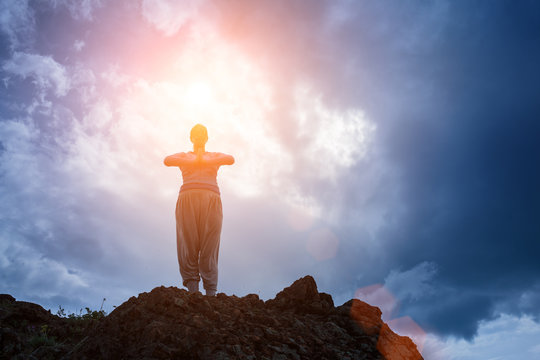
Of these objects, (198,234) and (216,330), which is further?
(198,234)

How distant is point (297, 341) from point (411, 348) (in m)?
2.61

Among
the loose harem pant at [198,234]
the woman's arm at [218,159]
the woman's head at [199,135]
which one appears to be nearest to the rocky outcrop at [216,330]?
the loose harem pant at [198,234]

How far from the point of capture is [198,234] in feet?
34.9

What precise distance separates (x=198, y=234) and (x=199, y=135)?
8.51ft

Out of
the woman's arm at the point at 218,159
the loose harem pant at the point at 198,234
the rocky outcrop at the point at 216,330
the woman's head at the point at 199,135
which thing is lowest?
the rocky outcrop at the point at 216,330

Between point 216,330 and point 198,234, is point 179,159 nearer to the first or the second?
point 198,234

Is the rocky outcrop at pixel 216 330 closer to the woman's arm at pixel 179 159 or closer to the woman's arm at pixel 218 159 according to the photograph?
the woman's arm at pixel 218 159

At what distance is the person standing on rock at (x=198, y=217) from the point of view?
33.8 ft

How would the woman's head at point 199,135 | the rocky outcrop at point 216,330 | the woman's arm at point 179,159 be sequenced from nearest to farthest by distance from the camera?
the rocky outcrop at point 216,330, the woman's arm at point 179,159, the woman's head at point 199,135

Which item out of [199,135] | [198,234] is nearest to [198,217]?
[198,234]

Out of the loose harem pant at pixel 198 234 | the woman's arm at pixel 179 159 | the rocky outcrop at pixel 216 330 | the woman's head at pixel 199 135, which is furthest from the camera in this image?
the woman's head at pixel 199 135

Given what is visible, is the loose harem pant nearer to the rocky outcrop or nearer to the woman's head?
the woman's head

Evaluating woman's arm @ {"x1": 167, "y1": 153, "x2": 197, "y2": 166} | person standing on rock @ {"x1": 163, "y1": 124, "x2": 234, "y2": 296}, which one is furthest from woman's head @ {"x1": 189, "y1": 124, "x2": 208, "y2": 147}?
woman's arm @ {"x1": 167, "y1": 153, "x2": 197, "y2": 166}

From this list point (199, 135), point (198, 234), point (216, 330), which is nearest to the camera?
point (216, 330)
